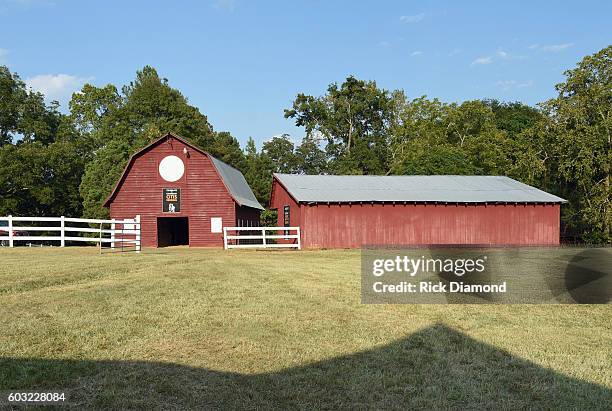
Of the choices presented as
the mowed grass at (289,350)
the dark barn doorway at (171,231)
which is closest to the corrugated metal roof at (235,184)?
the dark barn doorway at (171,231)

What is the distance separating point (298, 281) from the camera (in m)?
14.3

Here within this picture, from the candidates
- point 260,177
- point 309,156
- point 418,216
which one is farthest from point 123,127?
point 418,216

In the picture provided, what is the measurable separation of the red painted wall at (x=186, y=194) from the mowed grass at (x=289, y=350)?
24086 mm

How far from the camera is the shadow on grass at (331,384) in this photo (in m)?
5.54

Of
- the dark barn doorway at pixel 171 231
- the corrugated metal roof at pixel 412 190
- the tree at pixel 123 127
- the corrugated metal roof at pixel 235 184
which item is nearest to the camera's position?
the corrugated metal roof at pixel 412 190

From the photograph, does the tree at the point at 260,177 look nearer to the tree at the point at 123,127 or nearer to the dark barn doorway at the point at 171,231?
the tree at the point at 123,127

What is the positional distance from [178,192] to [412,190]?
1605 centimetres

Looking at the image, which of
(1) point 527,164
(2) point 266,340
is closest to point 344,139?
(1) point 527,164

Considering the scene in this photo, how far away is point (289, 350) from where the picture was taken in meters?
7.40

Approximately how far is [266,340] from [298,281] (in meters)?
6.43

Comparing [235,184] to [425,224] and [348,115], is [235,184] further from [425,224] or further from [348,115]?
[348,115]

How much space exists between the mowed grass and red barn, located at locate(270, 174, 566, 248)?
20537 millimetres

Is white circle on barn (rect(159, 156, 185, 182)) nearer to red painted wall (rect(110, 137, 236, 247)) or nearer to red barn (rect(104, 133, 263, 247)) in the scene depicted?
red barn (rect(104, 133, 263, 247))

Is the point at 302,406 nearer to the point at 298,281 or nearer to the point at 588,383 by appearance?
the point at 588,383
